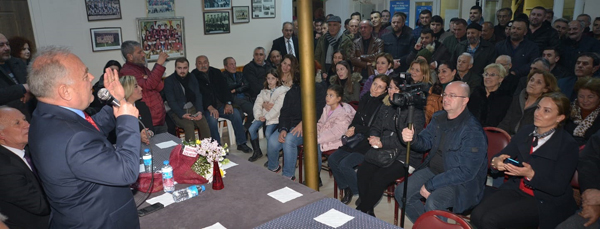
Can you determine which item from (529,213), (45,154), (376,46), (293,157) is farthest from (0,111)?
(376,46)

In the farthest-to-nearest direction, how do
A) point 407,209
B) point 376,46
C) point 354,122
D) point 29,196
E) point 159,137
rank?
1. point 376,46
2. point 354,122
3. point 159,137
4. point 407,209
5. point 29,196

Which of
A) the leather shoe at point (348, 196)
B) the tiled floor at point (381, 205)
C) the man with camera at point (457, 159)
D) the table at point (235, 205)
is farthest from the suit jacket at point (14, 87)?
the man with camera at point (457, 159)

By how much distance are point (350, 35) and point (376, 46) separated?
0.67 m

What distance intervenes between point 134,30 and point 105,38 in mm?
448

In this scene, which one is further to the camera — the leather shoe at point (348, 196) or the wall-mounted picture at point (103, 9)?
the wall-mounted picture at point (103, 9)

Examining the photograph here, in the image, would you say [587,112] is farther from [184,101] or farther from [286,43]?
[286,43]

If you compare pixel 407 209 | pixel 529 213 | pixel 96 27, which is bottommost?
pixel 407 209

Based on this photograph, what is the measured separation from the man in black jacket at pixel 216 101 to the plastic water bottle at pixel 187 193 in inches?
117

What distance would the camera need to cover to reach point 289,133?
14.4ft

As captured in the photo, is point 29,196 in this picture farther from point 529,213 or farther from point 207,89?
point 207,89

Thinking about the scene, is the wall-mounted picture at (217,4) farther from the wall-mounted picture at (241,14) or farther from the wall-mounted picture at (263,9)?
the wall-mounted picture at (263,9)

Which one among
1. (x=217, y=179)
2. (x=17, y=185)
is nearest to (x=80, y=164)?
(x=17, y=185)

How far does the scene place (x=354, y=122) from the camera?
4.05 m

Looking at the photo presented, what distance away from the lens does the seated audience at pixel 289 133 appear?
14.2ft
